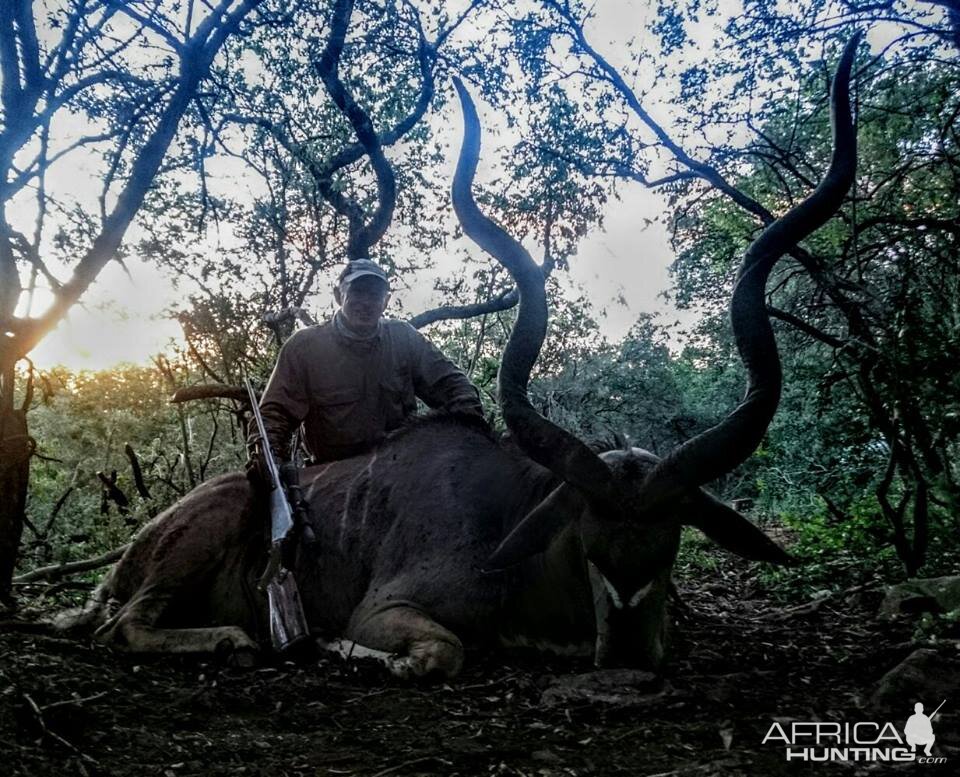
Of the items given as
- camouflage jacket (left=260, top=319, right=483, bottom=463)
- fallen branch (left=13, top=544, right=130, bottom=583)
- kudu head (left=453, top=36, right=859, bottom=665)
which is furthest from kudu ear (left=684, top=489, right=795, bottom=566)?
fallen branch (left=13, top=544, right=130, bottom=583)

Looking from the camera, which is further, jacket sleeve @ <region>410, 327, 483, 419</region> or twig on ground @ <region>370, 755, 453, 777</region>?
jacket sleeve @ <region>410, 327, 483, 419</region>

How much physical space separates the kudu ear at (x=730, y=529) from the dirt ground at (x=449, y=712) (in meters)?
0.49

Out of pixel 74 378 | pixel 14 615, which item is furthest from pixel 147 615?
pixel 74 378

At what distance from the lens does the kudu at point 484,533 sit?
348 cm

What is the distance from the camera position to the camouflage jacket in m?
5.00

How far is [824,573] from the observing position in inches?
205

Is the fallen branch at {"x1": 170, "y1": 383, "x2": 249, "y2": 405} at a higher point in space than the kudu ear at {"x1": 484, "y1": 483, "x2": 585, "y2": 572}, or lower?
higher

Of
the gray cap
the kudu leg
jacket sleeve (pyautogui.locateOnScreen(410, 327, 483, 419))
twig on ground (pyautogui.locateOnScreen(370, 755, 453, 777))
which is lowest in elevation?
twig on ground (pyautogui.locateOnScreen(370, 755, 453, 777))

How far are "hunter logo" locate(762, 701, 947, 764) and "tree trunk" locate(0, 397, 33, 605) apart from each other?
3.71 metres

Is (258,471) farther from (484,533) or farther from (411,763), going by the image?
(411,763)

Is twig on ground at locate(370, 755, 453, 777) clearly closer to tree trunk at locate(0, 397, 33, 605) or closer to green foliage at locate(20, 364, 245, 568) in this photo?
tree trunk at locate(0, 397, 33, 605)

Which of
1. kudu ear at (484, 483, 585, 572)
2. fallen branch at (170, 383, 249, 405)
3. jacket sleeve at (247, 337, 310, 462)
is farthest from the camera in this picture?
fallen branch at (170, 383, 249, 405)

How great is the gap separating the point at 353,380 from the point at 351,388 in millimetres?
57

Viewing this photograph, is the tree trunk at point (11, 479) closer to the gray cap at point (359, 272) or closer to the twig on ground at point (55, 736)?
the twig on ground at point (55, 736)
